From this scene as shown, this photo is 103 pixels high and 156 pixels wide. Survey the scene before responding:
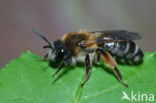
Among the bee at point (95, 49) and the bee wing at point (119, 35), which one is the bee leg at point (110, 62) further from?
the bee wing at point (119, 35)

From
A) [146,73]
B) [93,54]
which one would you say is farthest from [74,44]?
[146,73]

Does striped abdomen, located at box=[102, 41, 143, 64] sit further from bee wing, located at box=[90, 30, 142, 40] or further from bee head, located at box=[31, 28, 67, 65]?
bee head, located at box=[31, 28, 67, 65]

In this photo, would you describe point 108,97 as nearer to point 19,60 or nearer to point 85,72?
point 85,72

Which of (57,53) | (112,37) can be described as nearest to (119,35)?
(112,37)

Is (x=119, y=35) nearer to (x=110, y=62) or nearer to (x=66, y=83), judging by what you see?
(x=110, y=62)

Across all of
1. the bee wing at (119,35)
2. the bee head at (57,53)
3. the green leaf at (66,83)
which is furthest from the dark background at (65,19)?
the green leaf at (66,83)

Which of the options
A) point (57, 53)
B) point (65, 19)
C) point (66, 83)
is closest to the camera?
point (66, 83)
